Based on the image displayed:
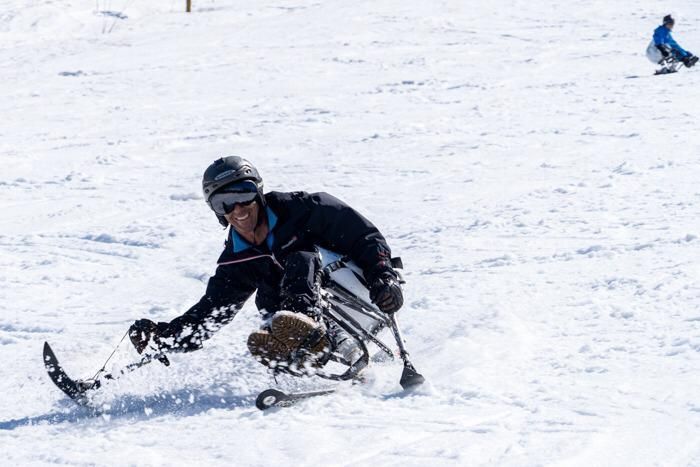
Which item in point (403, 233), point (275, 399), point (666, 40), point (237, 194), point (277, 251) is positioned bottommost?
A: point (403, 233)

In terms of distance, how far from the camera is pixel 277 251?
4.21 meters

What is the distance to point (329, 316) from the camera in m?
4.27

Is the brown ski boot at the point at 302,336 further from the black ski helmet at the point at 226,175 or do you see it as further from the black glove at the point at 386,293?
the black ski helmet at the point at 226,175

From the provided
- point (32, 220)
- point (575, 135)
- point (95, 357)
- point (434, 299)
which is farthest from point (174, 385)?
point (575, 135)

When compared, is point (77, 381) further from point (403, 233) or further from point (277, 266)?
point (403, 233)

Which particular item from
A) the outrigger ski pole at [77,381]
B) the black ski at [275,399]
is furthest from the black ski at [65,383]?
the black ski at [275,399]

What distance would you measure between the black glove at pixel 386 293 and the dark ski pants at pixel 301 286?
0.25 meters

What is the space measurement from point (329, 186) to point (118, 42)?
13347 millimetres

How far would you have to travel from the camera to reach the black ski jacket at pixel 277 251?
4.20m

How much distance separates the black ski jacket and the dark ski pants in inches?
8.2

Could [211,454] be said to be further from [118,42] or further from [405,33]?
[118,42]

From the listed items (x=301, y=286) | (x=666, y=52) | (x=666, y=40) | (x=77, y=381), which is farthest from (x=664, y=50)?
(x=77, y=381)

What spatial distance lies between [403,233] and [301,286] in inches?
146

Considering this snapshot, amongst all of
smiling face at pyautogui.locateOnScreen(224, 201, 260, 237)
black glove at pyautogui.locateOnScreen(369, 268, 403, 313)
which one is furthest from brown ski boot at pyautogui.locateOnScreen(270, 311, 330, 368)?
smiling face at pyautogui.locateOnScreen(224, 201, 260, 237)
